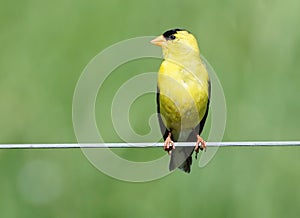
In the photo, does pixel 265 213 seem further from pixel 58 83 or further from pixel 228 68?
pixel 58 83

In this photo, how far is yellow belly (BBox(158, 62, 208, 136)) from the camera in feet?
15.3

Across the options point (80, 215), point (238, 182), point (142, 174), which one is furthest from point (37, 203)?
point (238, 182)

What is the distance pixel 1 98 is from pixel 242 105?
1.32 metres

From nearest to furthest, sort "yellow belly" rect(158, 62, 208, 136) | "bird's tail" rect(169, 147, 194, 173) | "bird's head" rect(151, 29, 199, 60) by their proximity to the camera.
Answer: "yellow belly" rect(158, 62, 208, 136), "bird's head" rect(151, 29, 199, 60), "bird's tail" rect(169, 147, 194, 173)

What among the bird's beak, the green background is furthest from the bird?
the green background

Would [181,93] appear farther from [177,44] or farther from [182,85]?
[177,44]

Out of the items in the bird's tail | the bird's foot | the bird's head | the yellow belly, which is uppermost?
the bird's head

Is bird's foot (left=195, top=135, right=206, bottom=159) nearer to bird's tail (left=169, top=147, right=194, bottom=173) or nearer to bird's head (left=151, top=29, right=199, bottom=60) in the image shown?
bird's tail (left=169, top=147, right=194, bottom=173)

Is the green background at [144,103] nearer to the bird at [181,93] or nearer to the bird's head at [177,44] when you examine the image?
the bird at [181,93]

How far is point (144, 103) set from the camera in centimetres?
550

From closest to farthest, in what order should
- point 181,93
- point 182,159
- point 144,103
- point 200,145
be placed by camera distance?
1. point 181,93
2. point 200,145
3. point 182,159
4. point 144,103

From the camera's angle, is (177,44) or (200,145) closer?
(200,145)

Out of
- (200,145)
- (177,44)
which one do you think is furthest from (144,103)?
(200,145)

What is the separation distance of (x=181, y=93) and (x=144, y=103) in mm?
858
